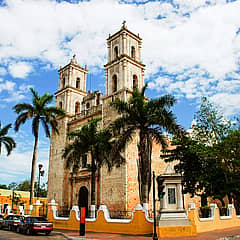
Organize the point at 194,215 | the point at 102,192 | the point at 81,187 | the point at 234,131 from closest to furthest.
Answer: the point at 194,215 → the point at 234,131 → the point at 102,192 → the point at 81,187

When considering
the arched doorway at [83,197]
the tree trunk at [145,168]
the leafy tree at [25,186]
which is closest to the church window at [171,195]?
the tree trunk at [145,168]

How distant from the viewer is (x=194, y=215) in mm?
13562

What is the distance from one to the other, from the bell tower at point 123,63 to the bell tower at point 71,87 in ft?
21.0

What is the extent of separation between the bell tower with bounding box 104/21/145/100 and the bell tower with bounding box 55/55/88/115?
6.39 metres

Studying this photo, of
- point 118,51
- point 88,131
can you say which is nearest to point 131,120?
point 88,131

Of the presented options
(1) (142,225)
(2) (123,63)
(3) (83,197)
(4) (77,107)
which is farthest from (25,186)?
(1) (142,225)

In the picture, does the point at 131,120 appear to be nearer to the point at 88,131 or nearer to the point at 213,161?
the point at 88,131

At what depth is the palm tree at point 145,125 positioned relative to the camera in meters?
15.4

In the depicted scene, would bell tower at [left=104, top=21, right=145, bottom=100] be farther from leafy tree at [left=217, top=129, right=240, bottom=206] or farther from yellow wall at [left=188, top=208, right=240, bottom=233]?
yellow wall at [left=188, top=208, right=240, bottom=233]

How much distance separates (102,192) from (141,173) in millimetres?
9337

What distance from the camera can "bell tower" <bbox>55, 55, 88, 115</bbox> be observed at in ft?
104

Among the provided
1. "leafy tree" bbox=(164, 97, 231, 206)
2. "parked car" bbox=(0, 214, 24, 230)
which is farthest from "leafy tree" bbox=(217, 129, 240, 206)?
"parked car" bbox=(0, 214, 24, 230)

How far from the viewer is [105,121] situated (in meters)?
25.2

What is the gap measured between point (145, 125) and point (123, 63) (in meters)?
11.0
